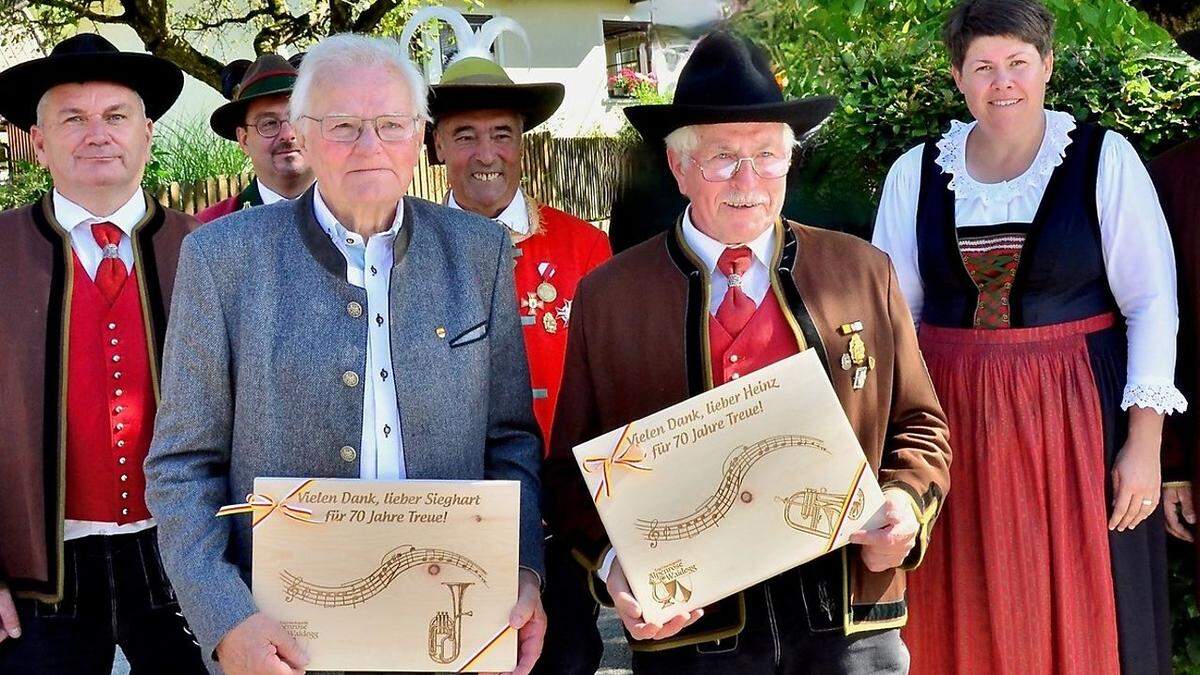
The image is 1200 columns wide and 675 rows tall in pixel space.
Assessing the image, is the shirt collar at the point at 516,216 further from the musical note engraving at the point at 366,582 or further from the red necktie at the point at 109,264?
the musical note engraving at the point at 366,582

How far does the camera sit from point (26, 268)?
284 centimetres

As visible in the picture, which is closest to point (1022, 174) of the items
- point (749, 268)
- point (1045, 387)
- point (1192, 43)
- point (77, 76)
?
point (1045, 387)

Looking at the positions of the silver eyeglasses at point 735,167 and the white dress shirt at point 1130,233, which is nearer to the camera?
the silver eyeglasses at point 735,167

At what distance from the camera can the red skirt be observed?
305 cm

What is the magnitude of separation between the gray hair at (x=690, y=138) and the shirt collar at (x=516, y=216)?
1.03 metres

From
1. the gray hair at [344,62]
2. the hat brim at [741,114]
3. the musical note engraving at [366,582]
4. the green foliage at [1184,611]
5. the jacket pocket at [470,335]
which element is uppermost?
the gray hair at [344,62]

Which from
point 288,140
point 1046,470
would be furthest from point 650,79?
point 1046,470

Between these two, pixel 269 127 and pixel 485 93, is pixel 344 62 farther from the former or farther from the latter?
pixel 269 127

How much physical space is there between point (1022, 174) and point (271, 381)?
1.97m

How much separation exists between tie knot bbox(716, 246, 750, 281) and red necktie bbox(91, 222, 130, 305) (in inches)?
57.1

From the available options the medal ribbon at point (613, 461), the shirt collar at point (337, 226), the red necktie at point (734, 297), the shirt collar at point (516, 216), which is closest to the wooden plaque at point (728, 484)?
the medal ribbon at point (613, 461)

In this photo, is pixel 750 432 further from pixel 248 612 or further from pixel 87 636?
pixel 87 636

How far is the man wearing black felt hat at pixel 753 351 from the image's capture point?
8.34 ft

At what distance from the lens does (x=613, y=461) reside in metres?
2.30
